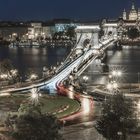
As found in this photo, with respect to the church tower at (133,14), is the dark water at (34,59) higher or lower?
lower

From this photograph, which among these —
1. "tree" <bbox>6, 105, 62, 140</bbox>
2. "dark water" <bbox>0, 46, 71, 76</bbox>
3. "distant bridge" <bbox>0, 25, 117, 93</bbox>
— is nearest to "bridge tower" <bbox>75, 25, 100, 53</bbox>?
"distant bridge" <bbox>0, 25, 117, 93</bbox>

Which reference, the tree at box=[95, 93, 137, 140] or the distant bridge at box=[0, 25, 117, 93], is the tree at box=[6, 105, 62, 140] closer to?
the tree at box=[95, 93, 137, 140]

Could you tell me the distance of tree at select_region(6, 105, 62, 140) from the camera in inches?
289

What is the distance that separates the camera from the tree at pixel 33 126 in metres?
7.34

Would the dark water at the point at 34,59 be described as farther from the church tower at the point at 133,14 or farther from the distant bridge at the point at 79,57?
the church tower at the point at 133,14

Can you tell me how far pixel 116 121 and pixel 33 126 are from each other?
63.9 inches

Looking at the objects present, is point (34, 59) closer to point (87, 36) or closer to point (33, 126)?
point (87, 36)

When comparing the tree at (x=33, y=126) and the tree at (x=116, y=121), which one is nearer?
the tree at (x=33, y=126)

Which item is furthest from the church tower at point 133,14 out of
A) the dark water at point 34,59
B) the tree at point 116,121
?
the tree at point 116,121

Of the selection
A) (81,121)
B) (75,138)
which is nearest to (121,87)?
(81,121)

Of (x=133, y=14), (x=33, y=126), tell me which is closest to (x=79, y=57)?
(x=33, y=126)

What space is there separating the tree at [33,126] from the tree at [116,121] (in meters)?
1.07

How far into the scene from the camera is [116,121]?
850 centimetres

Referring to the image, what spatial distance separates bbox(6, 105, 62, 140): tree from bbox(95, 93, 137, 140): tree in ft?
3.53
